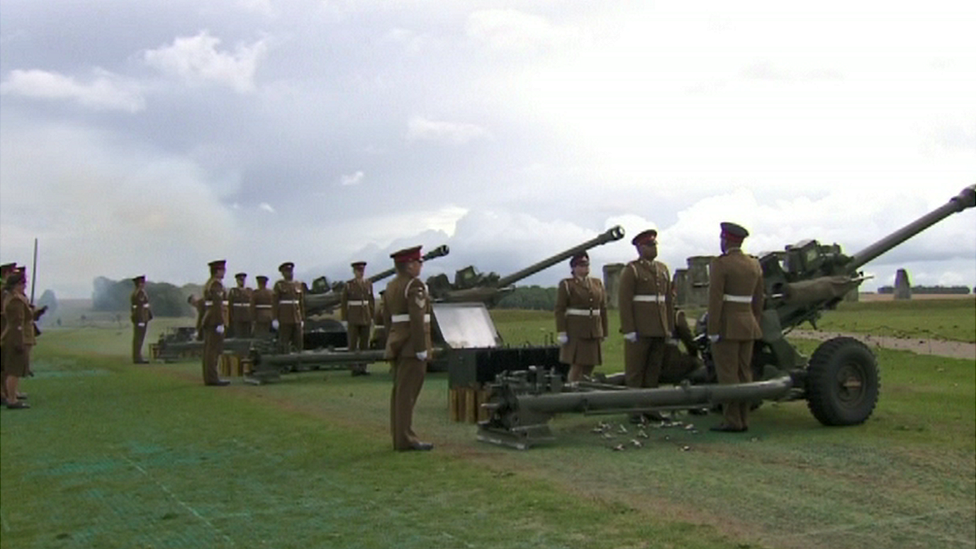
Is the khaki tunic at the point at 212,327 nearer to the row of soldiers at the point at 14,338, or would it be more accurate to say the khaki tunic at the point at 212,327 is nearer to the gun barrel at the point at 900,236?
the row of soldiers at the point at 14,338

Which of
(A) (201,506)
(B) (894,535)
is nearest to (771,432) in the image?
(B) (894,535)

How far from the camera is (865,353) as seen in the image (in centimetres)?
966

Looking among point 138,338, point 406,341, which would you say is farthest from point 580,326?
point 138,338

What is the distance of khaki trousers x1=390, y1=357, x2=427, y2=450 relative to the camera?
328 inches

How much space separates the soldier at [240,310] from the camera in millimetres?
20031

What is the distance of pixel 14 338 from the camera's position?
12.9m

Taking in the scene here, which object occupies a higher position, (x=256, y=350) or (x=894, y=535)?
(x=256, y=350)

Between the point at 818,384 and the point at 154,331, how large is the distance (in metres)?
25.1

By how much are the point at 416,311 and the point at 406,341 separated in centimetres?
28

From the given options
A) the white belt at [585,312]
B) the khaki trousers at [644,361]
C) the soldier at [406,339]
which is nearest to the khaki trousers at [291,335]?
the white belt at [585,312]

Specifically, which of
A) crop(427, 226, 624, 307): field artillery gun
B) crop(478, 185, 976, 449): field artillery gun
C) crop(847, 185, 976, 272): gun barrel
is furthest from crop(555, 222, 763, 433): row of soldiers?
crop(427, 226, 624, 307): field artillery gun

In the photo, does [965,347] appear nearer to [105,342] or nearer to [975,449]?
[975,449]

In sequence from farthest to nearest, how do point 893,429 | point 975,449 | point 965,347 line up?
1. point 965,347
2. point 893,429
3. point 975,449

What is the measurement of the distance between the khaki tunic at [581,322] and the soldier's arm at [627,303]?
2.84ft
